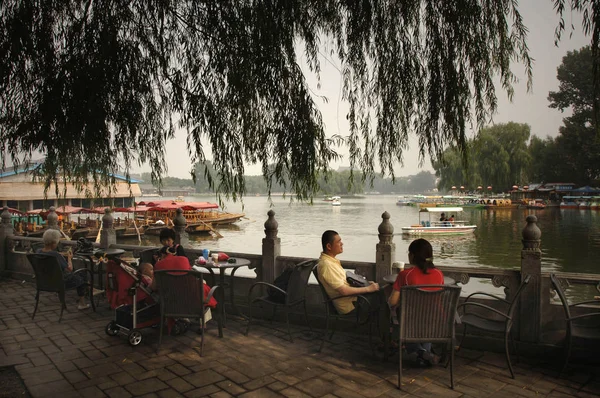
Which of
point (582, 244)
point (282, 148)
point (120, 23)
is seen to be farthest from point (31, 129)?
point (582, 244)

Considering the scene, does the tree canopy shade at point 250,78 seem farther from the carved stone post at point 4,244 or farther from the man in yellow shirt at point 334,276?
the carved stone post at point 4,244

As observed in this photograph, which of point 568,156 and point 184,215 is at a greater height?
point 568,156

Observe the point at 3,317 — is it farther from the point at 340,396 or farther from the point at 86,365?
the point at 340,396

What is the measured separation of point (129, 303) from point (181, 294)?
3.21ft

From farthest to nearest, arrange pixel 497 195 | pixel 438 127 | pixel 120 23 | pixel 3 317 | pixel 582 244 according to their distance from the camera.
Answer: pixel 497 195 < pixel 582 244 < pixel 3 317 < pixel 120 23 < pixel 438 127

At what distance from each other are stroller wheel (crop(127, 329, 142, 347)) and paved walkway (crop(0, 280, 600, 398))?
8 centimetres

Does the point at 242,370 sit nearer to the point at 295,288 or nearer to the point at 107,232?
the point at 295,288

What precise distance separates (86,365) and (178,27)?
3.52 meters

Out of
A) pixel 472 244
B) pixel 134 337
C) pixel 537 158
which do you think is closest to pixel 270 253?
pixel 134 337

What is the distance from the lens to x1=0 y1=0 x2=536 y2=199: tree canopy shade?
315 cm

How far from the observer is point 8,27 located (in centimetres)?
332

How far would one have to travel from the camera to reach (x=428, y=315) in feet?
13.6

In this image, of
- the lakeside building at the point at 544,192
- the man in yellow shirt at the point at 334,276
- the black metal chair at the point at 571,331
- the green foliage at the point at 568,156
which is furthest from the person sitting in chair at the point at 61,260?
the lakeside building at the point at 544,192

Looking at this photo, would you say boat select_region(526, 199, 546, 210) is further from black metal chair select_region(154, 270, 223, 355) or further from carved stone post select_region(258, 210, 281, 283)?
black metal chair select_region(154, 270, 223, 355)
